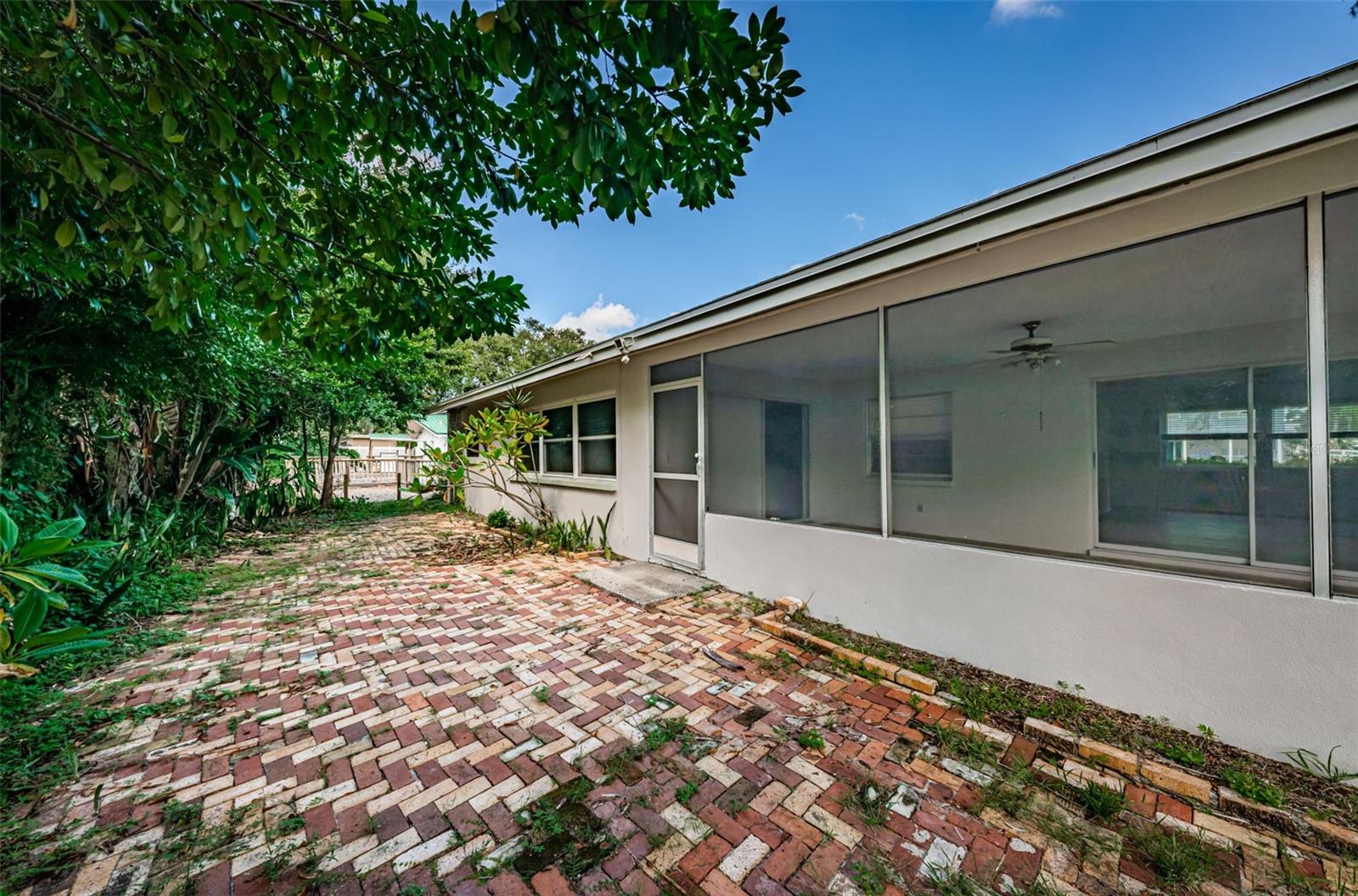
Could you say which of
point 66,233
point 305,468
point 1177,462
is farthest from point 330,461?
point 1177,462

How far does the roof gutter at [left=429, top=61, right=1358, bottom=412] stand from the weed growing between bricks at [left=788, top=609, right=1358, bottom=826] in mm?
2492

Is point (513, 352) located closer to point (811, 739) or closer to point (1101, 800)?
point (811, 739)

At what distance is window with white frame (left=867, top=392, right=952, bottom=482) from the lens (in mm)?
3586

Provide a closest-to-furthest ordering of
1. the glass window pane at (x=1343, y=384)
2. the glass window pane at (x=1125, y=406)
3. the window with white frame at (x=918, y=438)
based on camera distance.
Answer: the glass window pane at (x=1343, y=384) < the glass window pane at (x=1125, y=406) < the window with white frame at (x=918, y=438)

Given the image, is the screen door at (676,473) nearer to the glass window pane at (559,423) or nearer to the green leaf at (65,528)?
the glass window pane at (559,423)

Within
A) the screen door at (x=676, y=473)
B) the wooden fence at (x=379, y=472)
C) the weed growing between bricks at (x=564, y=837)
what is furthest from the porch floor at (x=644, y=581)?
the wooden fence at (x=379, y=472)

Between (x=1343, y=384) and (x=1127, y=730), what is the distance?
1.79m

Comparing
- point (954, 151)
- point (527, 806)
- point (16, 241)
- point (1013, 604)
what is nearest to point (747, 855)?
point (527, 806)

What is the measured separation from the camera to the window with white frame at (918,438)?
11.8ft

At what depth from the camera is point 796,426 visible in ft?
14.6

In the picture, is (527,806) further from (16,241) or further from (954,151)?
(954,151)

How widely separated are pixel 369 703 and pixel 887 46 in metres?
7.79

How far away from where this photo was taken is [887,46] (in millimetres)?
5371

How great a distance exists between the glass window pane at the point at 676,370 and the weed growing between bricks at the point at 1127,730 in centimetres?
303
